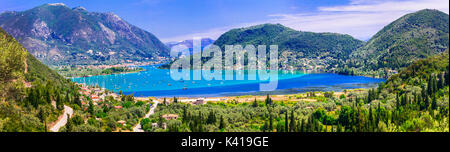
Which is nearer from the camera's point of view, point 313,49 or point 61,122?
point 61,122

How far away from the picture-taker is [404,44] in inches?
4373

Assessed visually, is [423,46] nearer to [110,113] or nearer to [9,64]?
[110,113]

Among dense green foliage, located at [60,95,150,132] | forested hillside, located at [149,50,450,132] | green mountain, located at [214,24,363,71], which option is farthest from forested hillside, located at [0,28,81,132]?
green mountain, located at [214,24,363,71]

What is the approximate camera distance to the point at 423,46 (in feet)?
349

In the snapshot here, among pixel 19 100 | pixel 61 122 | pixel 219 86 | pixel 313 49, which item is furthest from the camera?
pixel 313 49

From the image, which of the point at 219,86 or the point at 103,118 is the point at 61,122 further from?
the point at 219,86

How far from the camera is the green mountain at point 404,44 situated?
9969cm

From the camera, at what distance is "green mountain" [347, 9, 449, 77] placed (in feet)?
327

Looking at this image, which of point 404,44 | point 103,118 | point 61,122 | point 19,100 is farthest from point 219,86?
point 404,44

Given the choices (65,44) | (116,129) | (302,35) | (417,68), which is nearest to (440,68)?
(417,68)

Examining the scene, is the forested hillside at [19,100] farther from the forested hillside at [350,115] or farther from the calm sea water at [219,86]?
the calm sea water at [219,86]

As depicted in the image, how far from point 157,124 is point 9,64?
478 inches

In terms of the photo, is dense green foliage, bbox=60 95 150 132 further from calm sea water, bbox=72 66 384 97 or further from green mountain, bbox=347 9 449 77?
green mountain, bbox=347 9 449 77

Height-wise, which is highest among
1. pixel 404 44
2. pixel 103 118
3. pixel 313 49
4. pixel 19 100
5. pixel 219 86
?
pixel 313 49
